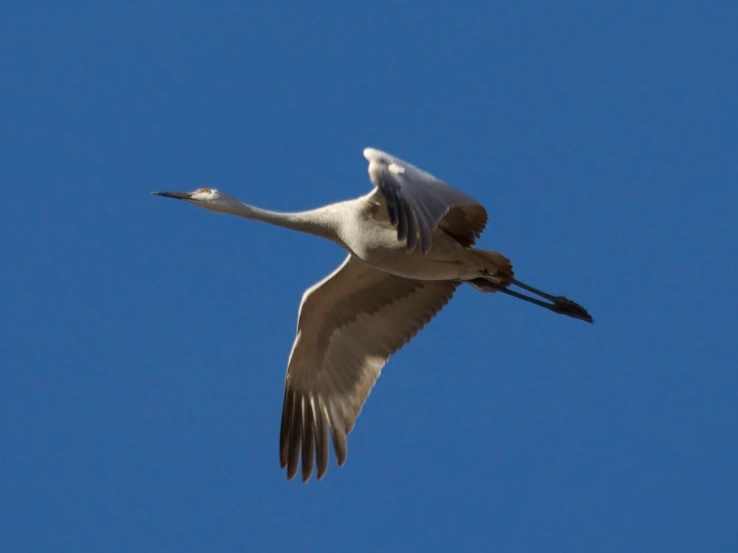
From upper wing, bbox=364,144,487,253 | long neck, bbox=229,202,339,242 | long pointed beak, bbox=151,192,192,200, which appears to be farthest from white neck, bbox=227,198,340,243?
upper wing, bbox=364,144,487,253

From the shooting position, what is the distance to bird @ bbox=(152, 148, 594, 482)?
1100 cm

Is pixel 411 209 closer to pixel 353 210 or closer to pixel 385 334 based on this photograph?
pixel 353 210

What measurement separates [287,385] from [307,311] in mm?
930

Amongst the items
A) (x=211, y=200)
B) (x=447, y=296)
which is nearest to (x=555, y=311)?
(x=447, y=296)

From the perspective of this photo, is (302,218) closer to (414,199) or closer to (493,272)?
(414,199)

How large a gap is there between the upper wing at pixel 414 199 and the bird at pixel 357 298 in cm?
5

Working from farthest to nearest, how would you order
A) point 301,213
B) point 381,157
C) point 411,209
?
point 301,213 → point 381,157 → point 411,209

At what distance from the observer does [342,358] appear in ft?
41.2

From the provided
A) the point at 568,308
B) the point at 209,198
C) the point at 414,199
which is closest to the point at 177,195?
the point at 209,198

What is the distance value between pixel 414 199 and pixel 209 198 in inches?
90.9

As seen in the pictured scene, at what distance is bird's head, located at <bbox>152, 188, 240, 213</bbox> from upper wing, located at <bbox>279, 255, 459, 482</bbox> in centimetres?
130

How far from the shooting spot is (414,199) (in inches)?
392

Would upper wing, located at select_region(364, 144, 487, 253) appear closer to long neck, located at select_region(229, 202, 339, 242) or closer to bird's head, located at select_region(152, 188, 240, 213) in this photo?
long neck, located at select_region(229, 202, 339, 242)

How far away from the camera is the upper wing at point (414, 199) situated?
31.5 feet
